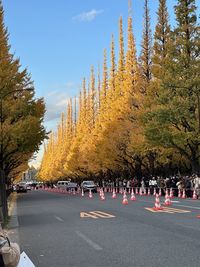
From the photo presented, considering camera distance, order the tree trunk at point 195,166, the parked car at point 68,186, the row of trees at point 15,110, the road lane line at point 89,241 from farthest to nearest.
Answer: the parked car at point 68,186 → the tree trunk at point 195,166 → the row of trees at point 15,110 → the road lane line at point 89,241

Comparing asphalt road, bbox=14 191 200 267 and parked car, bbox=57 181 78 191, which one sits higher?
parked car, bbox=57 181 78 191

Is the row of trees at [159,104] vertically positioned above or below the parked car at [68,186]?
above

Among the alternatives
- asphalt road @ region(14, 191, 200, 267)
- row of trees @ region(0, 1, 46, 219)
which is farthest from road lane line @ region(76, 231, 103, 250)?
row of trees @ region(0, 1, 46, 219)

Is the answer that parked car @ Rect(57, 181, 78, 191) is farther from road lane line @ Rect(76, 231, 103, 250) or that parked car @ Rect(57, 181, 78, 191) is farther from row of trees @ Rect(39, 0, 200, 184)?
road lane line @ Rect(76, 231, 103, 250)

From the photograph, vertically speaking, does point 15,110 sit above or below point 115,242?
above

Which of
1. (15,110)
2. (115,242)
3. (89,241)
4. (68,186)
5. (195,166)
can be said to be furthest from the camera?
(68,186)

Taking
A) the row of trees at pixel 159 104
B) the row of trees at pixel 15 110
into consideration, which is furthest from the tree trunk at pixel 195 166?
the row of trees at pixel 15 110

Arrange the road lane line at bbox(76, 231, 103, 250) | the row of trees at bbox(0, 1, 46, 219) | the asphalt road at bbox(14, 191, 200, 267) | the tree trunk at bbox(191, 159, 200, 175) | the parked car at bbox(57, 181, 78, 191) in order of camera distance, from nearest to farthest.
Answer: the asphalt road at bbox(14, 191, 200, 267)
the road lane line at bbox(76, 231, 103, 250)
the row of trees at bbox(0, 1, 46, 219)
the tree trunk at bbox(191, 159, 200, 175)
the parked car at bbox(57, 181, 78, 191)

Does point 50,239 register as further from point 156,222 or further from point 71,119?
point 71,119

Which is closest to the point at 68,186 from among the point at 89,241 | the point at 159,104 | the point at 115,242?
the point at 159,104

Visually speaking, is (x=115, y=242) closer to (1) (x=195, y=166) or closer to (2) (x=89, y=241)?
(2) (x=89, y=241)

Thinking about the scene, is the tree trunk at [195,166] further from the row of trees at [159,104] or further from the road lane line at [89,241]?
the road lane line at [89,241]

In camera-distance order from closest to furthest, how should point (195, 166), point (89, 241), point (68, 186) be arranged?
point (89, 241) → point (195, 166) → point (68, 186)

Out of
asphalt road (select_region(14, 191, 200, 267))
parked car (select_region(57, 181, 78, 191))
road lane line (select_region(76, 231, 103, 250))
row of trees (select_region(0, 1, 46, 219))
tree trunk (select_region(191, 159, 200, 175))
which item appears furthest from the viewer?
parked car (select_region(57, 181, 78, 191))
